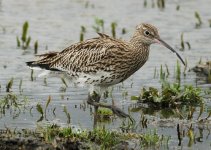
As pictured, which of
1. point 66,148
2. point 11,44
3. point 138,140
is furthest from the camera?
point 11,44

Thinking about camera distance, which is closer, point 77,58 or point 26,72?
point 77,58

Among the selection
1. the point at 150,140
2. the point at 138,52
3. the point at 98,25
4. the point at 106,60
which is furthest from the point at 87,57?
the point at 98,25

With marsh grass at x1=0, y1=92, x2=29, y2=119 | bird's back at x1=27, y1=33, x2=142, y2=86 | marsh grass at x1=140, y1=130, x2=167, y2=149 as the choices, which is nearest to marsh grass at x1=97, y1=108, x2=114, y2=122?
bird's back at x1=27, y1=33, x2=142, y2=86

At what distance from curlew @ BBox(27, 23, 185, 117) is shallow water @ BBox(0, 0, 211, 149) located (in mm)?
531

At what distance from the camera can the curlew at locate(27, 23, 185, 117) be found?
11617 millimetres

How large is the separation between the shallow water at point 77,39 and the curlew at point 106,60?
53 centimetres

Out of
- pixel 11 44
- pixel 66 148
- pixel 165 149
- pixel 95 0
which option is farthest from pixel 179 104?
pixel 95 0

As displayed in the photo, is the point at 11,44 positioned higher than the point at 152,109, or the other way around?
the point at 11,44

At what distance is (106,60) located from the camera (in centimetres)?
1166

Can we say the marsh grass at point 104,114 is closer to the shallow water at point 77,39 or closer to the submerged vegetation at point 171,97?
the shallow water at point 77,39

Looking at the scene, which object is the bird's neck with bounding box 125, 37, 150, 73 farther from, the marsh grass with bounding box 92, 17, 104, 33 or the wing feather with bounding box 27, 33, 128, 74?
the marsh grass with bounding box 92, 17, 104, 33

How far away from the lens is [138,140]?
32.4 ft

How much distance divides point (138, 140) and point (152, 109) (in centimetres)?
225

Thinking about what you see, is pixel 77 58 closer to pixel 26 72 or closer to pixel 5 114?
pixel 5 114
